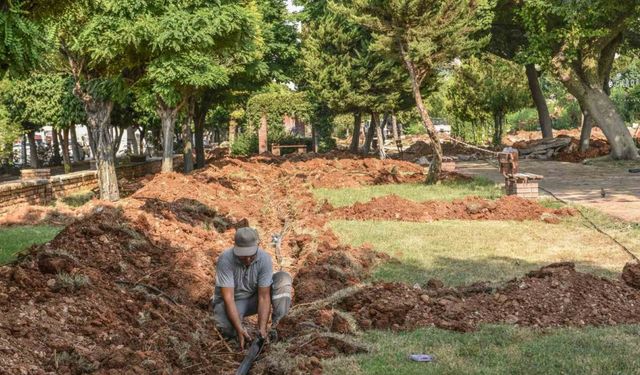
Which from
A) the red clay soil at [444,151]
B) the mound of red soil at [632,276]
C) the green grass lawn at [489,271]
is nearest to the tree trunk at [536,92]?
the red clay soil at [444,151]

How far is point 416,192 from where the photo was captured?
2062cm

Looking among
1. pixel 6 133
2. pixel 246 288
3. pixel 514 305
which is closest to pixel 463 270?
pixel 514 305

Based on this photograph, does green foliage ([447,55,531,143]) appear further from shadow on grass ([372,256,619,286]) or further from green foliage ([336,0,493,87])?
shadow on grass ([372,256,619,286])

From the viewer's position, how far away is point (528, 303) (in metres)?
7.71

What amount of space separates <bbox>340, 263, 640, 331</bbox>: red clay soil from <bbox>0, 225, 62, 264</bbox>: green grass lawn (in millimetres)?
5775

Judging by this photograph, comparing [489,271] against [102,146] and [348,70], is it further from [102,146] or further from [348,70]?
[348,70]

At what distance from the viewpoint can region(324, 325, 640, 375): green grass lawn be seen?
19.3ft

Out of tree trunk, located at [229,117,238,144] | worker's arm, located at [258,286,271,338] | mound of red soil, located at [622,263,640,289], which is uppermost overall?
tree trunk, located at [229,117,238,144]

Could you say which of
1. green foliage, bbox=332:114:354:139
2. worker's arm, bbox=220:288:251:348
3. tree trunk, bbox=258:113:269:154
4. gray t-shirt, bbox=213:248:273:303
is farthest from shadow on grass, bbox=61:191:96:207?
green foliage, bbox=332:114:354:139

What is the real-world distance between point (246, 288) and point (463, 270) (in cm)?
417

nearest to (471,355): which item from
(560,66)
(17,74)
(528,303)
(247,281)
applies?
(528,303)

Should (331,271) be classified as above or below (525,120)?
below

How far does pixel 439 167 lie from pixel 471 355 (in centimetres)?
1663

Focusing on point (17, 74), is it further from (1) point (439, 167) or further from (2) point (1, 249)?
(1) point (439, 167)
